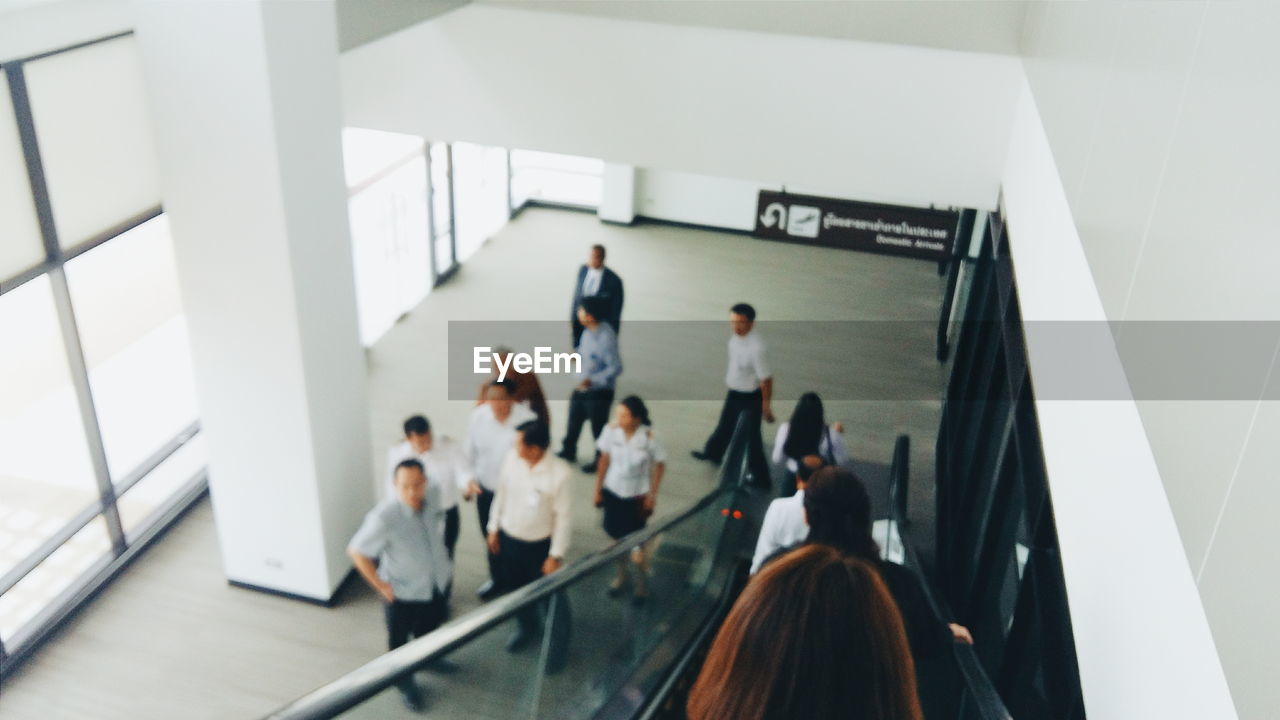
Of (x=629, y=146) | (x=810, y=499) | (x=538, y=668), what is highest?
(x=629, y=146)

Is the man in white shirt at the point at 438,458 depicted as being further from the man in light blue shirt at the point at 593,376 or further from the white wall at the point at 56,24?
the white wall at the point at 56,24

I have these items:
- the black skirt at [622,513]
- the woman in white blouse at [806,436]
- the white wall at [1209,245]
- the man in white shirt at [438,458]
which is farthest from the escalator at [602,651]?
the white wall at [1209,245]

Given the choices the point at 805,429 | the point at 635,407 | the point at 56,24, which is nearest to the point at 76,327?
the point at 56,24

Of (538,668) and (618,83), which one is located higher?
(618,83)

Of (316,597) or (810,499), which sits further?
(316,597)

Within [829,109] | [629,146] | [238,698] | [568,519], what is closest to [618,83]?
[629,146]

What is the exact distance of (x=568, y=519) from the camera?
6.30m

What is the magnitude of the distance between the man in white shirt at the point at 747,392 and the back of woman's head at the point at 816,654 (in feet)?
20.5

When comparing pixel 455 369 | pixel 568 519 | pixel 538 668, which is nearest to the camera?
pixel 538 668

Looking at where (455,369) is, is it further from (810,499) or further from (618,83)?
(810,499)

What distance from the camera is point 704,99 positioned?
7383 mm

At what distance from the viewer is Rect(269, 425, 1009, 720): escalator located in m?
3.38

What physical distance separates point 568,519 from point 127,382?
12.9 feet

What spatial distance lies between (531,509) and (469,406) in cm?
390
